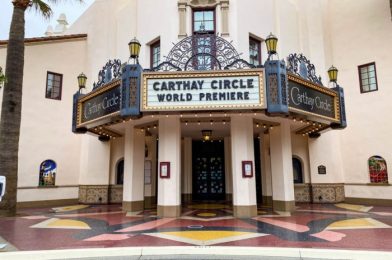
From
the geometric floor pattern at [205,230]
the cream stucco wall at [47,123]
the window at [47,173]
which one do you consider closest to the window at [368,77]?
the geometric floor pattern at [205,230]

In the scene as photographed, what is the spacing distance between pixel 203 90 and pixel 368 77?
36.9 feet

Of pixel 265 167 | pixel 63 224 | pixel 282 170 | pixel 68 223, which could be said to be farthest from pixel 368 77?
pixel 63 224

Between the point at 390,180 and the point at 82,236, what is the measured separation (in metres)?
14.4

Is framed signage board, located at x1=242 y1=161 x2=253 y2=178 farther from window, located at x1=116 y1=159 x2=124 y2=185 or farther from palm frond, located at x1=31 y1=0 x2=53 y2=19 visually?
palm frond, located at x1=31 y1=0 x2=53 y2=19

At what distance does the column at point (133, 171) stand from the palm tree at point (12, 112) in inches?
178

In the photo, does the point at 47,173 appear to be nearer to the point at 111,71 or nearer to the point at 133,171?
the point at 133,171

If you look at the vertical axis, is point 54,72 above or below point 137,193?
above

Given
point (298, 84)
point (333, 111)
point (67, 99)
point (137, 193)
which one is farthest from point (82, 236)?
point (67, 99)

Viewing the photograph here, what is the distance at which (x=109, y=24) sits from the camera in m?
18.2

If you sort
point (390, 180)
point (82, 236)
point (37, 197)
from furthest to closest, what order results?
point (37, 197), point (390, 180), point (82, 236)

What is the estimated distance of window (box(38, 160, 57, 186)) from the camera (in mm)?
16750

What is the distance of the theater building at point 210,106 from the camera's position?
34.4 ft

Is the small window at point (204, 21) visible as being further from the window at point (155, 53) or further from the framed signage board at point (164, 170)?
the framed signage board at point (164, 170)

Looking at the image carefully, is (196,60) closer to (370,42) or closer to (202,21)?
(202,21)
